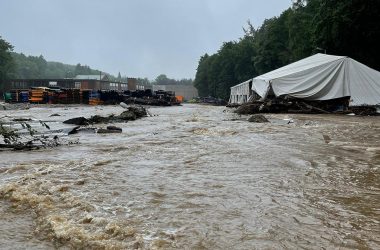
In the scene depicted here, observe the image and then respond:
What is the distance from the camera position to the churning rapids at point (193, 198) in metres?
3.45

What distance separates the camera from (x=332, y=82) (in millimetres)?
22359

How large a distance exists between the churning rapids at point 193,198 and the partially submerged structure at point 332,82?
46.4ft

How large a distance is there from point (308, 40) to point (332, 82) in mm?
17958

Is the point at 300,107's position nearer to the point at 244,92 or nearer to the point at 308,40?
the point at 244,92

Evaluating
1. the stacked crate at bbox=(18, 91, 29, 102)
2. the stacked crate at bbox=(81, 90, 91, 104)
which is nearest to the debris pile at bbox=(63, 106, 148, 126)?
the stacked crate at bbox=(81, 90, 91, 104)

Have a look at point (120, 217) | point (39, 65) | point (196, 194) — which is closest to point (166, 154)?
point (196, 194)

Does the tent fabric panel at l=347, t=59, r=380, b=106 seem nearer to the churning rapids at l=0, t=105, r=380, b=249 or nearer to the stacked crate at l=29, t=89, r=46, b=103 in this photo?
the churning rapids at l=0, t=105, r=380, b=249

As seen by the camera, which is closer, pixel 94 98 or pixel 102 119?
pixel 102 119

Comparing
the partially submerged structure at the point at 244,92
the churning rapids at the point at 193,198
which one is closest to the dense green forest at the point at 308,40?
the partially submerged structure at the point at 244,92

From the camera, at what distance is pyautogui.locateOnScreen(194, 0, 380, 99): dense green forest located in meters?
28.0

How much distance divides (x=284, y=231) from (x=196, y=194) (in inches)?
60.1

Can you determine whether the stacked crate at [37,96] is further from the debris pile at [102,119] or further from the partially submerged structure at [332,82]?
the partially submerged structure at [332,82]

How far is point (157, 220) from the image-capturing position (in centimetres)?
391

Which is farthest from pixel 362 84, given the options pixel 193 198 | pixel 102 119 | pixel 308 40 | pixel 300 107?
pixel 193 198
